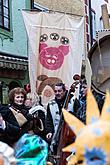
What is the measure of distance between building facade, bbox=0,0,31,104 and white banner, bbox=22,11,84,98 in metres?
3.48

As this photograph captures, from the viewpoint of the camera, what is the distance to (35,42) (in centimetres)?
986

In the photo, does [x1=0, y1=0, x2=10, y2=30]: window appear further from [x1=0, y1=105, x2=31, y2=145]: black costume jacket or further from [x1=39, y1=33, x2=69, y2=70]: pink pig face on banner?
[x1=0, y1=105, x2=31, y2=145]: black costume jacket

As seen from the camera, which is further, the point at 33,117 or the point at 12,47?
the point at 12,47

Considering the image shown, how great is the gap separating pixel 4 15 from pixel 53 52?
5701mm

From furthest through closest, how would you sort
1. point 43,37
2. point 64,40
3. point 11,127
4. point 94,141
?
1. point 64,40
2. point 43,37
3. point 11,127
4. point 94,141

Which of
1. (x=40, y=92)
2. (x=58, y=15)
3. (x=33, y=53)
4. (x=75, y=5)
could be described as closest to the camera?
(x=40, y=92)

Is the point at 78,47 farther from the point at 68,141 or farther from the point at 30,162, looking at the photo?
the point at 30,162

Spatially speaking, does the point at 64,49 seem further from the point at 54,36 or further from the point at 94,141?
the point at 94,141

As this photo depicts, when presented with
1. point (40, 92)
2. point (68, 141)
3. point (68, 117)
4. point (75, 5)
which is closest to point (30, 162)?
point (68, 117)

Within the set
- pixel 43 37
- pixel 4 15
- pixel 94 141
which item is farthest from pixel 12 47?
pixel 94 141

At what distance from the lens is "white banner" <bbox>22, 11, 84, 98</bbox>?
941 centimetres

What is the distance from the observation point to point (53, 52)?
9969 millimetres

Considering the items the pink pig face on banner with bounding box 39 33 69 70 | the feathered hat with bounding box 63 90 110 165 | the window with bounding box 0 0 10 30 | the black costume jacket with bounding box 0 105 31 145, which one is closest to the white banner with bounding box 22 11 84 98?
the pink pig face on banner with bounding box 39 33 69 70

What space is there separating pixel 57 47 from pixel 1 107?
498cm
